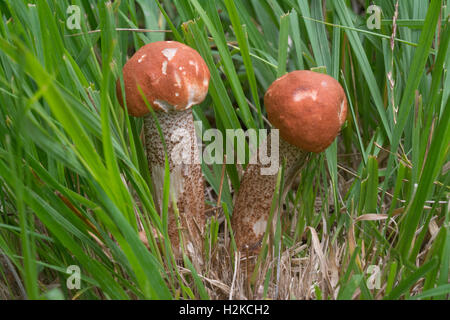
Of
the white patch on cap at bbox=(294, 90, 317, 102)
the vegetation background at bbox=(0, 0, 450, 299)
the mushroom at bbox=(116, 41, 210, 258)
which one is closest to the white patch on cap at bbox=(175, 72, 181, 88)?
the mushroom at bbox=(116, 41, 210, 258)

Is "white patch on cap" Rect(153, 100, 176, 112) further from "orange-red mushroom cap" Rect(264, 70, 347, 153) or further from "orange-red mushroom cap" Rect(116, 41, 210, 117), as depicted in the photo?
"orange-red mushroom cap" Rect(264, 70, 347, 153)

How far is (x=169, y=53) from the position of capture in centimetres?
83

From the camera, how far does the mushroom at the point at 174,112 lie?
32.6 inches

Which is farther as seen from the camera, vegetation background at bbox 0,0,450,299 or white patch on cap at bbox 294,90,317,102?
white patch on cap at bbox 294,90,317,102

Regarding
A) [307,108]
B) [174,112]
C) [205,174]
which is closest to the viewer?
[307,108]

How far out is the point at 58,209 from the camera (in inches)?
30.3

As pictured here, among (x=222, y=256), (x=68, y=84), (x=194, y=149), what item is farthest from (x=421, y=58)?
(x=68, y=84)

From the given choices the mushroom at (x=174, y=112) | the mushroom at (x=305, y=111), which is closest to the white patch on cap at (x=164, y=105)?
the mushroom at (x=174, y=112)

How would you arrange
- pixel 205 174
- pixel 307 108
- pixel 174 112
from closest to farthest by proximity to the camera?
pixel 307 108 < pixel 174 112 < pixel 205 174

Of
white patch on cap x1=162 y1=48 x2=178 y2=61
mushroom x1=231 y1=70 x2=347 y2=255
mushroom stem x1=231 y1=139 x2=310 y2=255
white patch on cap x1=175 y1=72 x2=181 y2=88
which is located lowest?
mushroom stem x1=231 y1=139 x2=310 y2=255

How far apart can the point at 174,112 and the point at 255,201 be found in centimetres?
29

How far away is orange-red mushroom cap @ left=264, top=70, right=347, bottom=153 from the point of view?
0.80m

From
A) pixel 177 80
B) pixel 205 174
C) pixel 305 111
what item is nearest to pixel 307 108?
pixel 305 111

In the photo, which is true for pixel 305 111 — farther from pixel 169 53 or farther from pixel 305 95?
pixel 169 53
